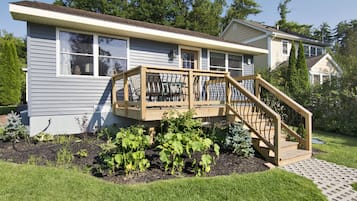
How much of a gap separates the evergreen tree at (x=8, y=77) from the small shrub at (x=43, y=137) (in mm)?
10744

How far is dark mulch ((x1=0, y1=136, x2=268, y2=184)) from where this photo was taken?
3.45m

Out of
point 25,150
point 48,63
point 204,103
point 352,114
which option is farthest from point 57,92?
point 352,114

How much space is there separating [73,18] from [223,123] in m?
4.67

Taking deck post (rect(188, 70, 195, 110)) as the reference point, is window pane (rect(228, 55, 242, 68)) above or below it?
above

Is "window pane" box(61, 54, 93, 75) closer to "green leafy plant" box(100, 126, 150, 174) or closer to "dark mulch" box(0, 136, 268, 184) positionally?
"dark mulch" box(0, 136, 268, 184)

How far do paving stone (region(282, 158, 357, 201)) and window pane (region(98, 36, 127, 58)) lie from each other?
211 inches

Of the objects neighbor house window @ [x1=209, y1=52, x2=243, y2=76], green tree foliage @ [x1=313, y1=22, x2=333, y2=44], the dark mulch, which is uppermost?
green tree foliage @ [x1=313, y1=22, x2=333, y2=44]

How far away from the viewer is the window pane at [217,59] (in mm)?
8781

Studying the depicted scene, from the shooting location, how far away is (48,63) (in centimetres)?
575

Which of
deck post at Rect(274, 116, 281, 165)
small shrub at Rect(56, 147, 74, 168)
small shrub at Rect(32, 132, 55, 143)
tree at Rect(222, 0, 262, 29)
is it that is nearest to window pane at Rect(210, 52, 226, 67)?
deck post at Rect(274, 116, 281, 165)

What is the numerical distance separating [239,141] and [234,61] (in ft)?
18.3

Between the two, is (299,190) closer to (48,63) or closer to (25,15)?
(48,63)

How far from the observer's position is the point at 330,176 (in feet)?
12.3

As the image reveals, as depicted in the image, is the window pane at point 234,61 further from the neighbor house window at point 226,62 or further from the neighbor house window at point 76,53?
the neighbor house window at point 76,53
